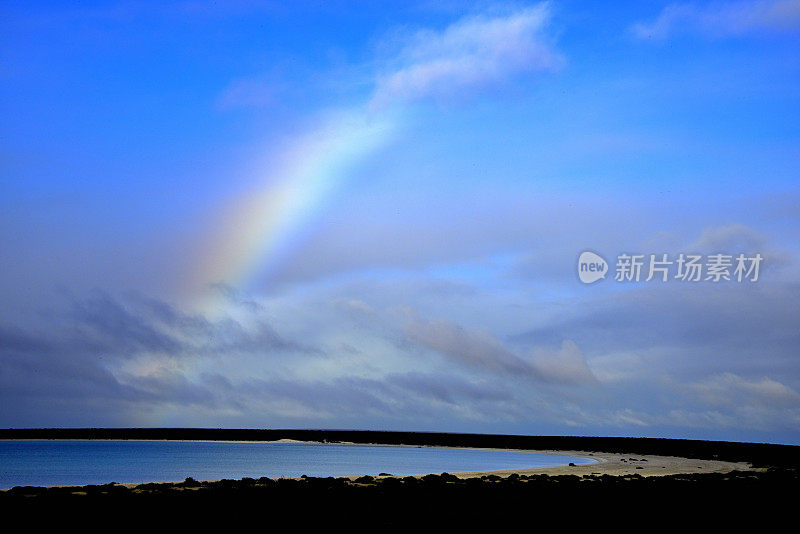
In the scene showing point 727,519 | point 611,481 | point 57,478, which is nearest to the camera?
point 727,519

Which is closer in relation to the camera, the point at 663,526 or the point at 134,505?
the point at 663,526

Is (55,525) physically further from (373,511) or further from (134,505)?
(373,511)

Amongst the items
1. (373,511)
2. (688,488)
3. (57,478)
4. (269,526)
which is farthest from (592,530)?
(57,478)

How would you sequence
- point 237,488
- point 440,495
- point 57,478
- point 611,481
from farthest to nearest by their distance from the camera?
1. point 57,478
2. point 611,481
3. point 237,488
4. point 440,495

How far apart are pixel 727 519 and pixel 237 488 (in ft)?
76.8

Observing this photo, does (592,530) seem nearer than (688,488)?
Yes

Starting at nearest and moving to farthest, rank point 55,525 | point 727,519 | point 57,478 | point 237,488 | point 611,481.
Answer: point 55,525
point 727,519
point 237,488
point 611,481
point 57,478

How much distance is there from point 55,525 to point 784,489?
1406 inches

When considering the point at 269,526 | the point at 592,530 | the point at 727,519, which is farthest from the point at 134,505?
the point at 727,519

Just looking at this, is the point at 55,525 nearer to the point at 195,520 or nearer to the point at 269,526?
the point at 195,520

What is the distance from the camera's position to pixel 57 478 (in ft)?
208

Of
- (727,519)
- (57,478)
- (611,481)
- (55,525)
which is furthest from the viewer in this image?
(57,478)

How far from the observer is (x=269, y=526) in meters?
27.0

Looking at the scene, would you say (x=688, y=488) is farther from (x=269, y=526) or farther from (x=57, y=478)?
(x=57, y=478)
